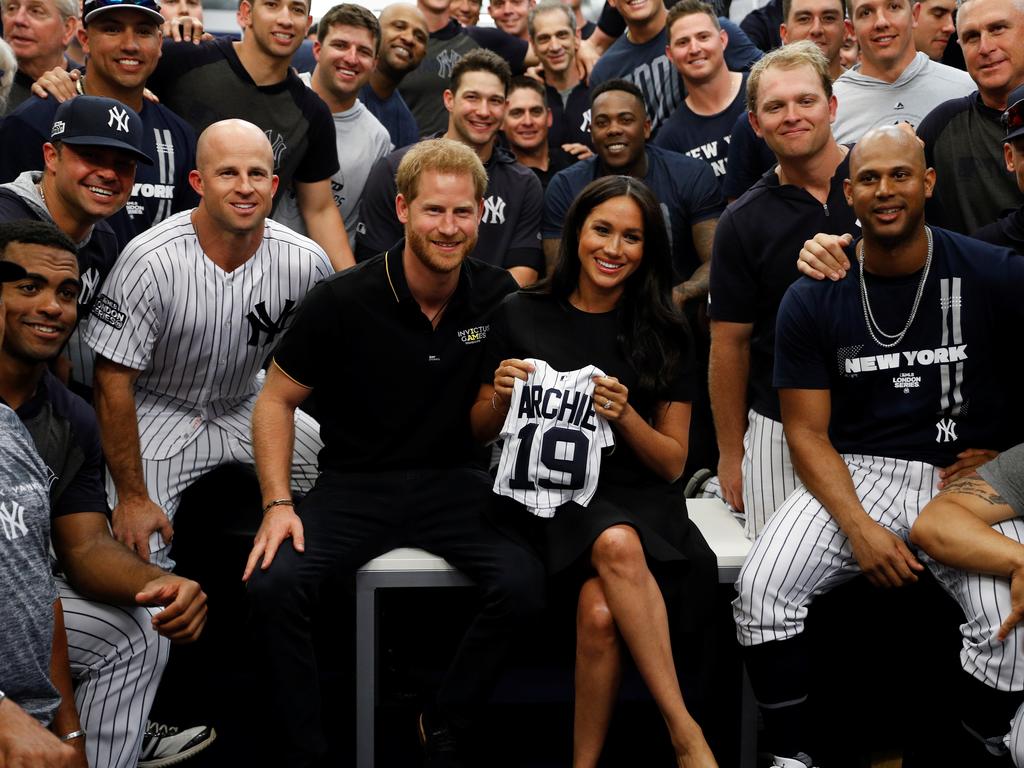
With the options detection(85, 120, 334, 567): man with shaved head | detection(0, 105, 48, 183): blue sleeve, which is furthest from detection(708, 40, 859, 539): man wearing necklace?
detection(0, 105, 48, 183): blue sleeve

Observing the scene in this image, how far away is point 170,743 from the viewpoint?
12.1ft

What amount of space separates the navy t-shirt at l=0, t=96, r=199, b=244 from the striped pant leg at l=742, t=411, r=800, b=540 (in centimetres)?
219

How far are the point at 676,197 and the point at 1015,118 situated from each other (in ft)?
5.45

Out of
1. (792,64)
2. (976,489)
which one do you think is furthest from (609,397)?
(792,64)

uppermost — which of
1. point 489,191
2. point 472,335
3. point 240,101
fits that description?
point 240,101

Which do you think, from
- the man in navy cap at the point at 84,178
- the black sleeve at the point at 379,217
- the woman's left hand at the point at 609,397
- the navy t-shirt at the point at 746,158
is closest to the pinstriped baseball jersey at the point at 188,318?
the man in navy cap at the point at 84,178

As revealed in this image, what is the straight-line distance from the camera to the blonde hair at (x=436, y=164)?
11.8 ft

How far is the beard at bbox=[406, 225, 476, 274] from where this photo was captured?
11.7 feet

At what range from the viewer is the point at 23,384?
3150mm

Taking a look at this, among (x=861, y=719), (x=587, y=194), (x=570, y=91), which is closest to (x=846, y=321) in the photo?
(x=587, y=194)

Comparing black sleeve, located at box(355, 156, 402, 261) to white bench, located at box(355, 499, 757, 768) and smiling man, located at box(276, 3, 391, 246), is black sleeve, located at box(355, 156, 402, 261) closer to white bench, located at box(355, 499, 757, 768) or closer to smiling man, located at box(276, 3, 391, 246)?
smiling man, located at box(276, 3, 391, 246)

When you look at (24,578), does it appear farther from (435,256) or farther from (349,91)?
(349,91)

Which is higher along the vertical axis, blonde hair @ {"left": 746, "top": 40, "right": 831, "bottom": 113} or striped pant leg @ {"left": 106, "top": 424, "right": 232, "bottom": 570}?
blonde hair @ {"left": 746, "top": 40, "right": 831, "bottom": 113}

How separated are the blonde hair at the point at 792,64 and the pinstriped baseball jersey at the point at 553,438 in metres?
1.34
